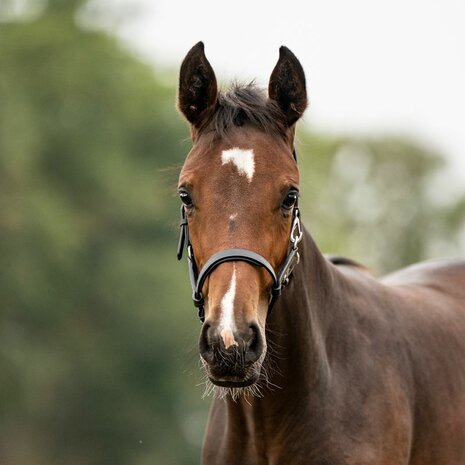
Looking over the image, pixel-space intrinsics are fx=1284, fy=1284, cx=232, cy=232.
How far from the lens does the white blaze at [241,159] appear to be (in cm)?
686

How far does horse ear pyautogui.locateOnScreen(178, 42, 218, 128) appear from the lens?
23.7ft

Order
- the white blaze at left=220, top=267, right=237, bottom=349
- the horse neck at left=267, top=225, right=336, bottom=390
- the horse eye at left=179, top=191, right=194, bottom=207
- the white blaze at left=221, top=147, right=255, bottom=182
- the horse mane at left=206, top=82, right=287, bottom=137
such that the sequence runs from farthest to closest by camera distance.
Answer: the horse neck at left=267, top=225, right=336, bottom=390 < the horse mane at left=206, top=82, right=287, bottom=137 < the horse eye at left=179, top=191, right=194, bottom=207 < the white blaze at left=221, top=147, right=255, bottom=182 < the white blaze at left=220, top=267, right=237, bottom=349

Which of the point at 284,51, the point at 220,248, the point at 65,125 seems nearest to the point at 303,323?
the point at 220,248

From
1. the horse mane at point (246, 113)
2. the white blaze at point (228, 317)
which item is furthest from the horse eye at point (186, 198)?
the white blaze at point (228, 317)

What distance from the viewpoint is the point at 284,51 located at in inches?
282

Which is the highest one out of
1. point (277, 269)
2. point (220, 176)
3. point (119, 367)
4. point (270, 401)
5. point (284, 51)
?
point (284, 51)

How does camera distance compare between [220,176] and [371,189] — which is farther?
[371,189]

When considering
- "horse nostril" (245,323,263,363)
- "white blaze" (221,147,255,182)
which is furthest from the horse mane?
"horse nostril" (245,323,263,363)

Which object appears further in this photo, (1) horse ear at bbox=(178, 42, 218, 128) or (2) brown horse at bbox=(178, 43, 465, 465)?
(1) horse ear at bbox=(178, 42, 218, 128)

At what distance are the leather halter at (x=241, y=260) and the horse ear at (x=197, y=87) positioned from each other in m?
0.57

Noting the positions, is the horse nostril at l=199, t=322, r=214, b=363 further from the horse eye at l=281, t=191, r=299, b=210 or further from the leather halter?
the horse eye at l=281, t=191, r=299, b=210

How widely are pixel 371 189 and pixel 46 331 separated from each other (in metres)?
23.7

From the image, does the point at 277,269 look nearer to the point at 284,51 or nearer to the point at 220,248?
the point at 220,248

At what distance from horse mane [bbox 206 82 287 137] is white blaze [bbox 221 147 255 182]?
159 mm
